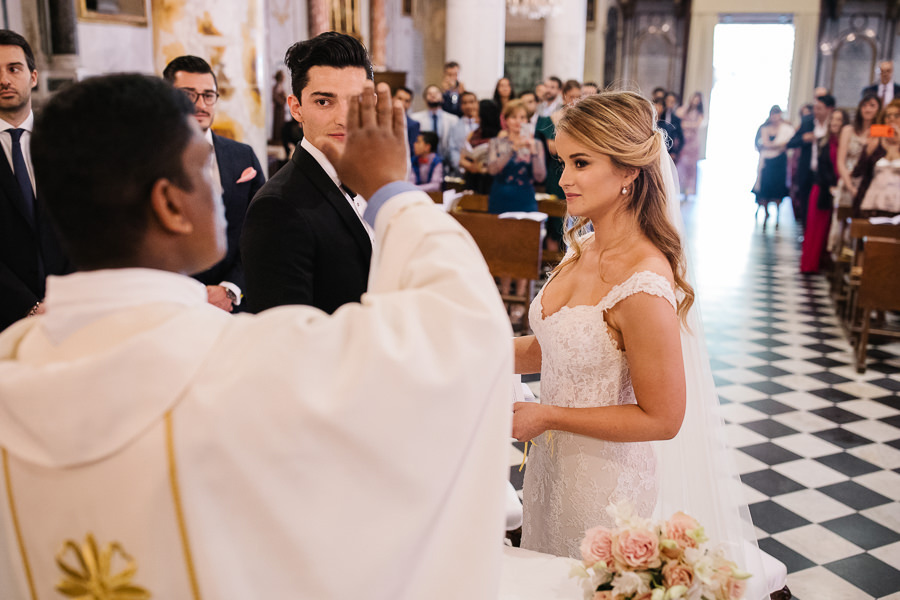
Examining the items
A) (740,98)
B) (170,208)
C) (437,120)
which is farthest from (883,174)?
(740,98)

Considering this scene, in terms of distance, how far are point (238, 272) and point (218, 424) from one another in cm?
250

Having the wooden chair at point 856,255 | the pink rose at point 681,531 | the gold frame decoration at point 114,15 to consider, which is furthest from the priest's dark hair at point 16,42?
the gold frame decoration at point 114,15

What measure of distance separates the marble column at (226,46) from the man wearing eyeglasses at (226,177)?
→ 249cm

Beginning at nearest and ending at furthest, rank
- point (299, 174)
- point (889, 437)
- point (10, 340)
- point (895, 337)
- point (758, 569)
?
point (10, 340) → point (299, 174) → point (758, 569) → point (889, 437) → point (895, 337)

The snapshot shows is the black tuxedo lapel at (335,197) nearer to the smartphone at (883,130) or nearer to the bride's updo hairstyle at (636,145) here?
the bride's updo hairstyle at (636,145)

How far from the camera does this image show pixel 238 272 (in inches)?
129

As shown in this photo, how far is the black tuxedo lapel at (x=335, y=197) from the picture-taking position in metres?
1.90

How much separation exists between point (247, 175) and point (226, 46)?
9.95ft

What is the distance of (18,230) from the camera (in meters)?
2.91

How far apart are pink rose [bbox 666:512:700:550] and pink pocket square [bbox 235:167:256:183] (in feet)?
7.70

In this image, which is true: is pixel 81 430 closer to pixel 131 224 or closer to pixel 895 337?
pixel 131 224

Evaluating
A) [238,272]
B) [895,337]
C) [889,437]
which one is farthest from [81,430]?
[895,337]

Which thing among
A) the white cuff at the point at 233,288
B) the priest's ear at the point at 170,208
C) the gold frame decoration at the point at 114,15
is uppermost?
the gold frame decoration at the point at 114,15

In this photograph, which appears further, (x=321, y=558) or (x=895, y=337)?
(x=895, y=337)
